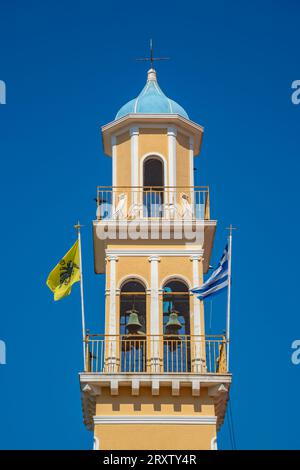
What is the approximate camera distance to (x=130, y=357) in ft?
126

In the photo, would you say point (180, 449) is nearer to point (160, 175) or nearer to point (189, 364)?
point (189, 364)

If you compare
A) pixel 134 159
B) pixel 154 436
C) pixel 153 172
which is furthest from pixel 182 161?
pixel 154 436

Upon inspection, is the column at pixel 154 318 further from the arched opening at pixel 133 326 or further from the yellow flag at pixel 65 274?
the yellow flag at pixel 65 274

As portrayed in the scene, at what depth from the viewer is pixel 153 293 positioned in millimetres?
39469

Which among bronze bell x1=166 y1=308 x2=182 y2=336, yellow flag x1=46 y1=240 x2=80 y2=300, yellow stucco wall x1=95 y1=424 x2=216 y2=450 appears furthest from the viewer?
yellow flag x1=46 y1=240 x2=80 y2=300

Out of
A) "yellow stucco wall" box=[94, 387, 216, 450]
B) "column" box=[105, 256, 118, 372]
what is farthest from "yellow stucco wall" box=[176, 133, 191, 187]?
"yellow stucco wall" box=[94, 387, 216, 450]

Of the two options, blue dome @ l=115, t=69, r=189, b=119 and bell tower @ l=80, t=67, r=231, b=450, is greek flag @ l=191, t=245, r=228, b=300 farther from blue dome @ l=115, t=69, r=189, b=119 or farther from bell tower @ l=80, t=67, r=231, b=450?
blue dome @ l=115, t=69, r=189, b=119

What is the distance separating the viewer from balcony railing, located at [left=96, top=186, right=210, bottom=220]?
4069cm

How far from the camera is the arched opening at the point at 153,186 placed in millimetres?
40906

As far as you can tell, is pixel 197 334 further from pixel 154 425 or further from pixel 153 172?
pixel 153 172

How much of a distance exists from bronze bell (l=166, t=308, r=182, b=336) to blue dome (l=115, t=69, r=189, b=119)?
7.28 meters

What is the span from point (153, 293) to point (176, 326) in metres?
1.31
